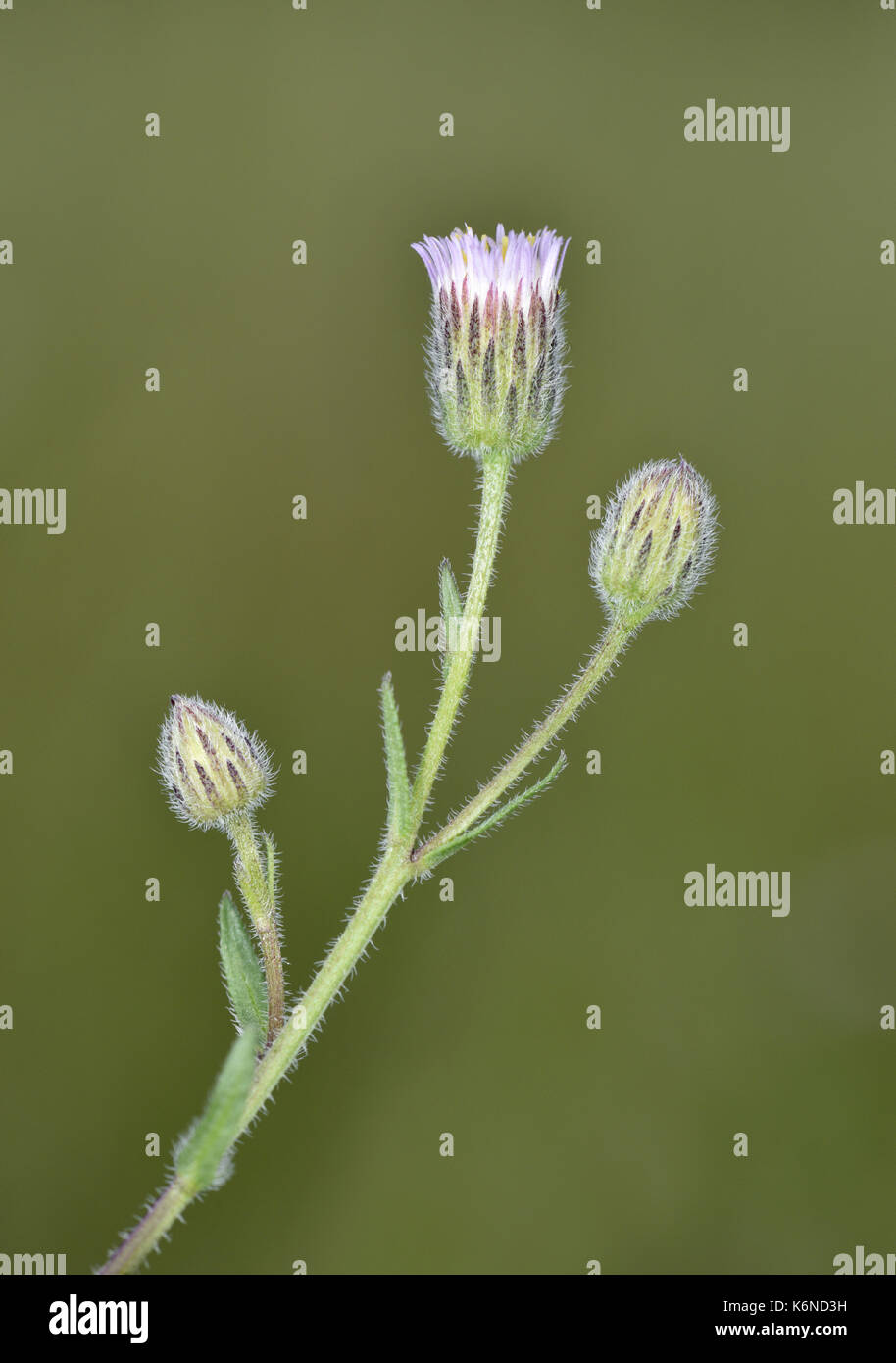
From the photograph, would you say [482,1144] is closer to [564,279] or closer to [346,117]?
[564,279]

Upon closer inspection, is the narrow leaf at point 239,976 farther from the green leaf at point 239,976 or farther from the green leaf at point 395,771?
the green leaf at point 395,771

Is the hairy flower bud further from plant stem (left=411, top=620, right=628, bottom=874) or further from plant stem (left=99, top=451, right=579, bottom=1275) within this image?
plant stem (left=411, top=620, right=628, bottom=874)

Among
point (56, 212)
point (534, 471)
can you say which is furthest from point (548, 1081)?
point (56, 212)

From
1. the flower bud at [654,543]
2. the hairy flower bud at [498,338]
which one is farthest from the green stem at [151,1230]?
the hairy flower bud at [498,338]

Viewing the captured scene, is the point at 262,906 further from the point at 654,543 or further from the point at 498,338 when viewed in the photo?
the point at 498,338

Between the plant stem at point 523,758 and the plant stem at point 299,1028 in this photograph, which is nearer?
Answer: the plant stem at point 299,1028

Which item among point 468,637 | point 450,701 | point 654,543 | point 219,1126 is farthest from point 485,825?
point 654,543
